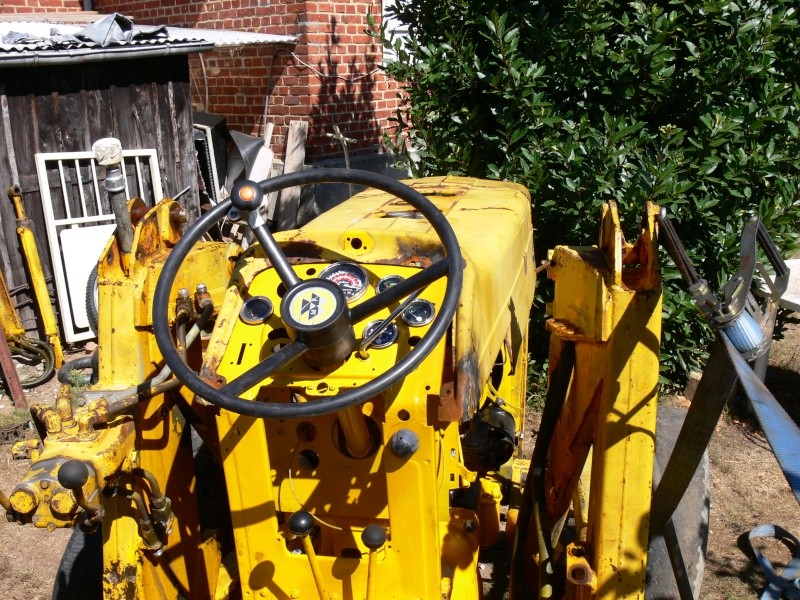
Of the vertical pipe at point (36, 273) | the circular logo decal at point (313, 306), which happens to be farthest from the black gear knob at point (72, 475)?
the vertical pipe at point (36, 273)

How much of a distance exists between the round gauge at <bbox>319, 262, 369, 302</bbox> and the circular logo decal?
29 centimetres

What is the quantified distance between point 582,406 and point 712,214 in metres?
2.77

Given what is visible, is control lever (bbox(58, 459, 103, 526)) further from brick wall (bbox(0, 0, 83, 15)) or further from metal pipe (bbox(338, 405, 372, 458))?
brick wall (bbox(0, 0, 83, 15))

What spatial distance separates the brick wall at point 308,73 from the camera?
25.9ft

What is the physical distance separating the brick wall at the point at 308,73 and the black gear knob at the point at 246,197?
20.1 ft

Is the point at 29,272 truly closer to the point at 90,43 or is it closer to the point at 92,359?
the point at 90,43

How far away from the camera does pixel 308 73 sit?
789 cm

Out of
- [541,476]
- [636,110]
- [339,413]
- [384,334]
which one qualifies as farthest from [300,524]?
[636,110]

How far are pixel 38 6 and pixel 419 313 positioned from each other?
9661 millimetres

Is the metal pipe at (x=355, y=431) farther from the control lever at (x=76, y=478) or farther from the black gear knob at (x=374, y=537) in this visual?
the control lever at (x=76, y=478)

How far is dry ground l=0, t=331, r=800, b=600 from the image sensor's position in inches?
149

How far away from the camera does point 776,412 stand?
1.53 m

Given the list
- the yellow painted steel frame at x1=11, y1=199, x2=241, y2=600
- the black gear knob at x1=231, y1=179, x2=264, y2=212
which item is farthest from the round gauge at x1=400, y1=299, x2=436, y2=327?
the yellow painted steel frame at x1=11, y1=199, x2=241, y2=600

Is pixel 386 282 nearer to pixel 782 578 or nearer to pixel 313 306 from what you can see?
pixel 313 306
